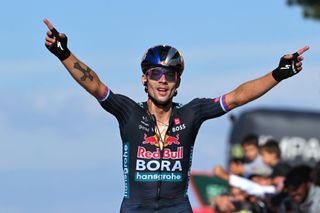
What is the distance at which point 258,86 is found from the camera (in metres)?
14.8

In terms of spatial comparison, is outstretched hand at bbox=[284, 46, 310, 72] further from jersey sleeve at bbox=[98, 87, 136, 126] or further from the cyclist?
jersey sleeve at bbox=[98, 87, 136, 126]

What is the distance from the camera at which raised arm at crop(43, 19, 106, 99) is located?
577 inches

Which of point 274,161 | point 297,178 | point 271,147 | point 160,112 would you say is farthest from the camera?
point 271,147

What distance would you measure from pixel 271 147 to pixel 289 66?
7.59 m

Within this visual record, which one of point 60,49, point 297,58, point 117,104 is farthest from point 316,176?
point 60,49

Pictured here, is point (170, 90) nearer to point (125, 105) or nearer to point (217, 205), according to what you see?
point (125, 105)

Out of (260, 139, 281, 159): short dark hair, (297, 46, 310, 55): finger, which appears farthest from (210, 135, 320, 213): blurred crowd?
(297, 46, 310, 55): finger

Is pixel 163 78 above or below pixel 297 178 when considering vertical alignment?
above

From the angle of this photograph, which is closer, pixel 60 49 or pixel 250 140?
pixel 60 49

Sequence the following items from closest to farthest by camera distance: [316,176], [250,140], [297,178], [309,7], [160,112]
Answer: [160,112], [316,176], [297,178], [250,140], [309,7]

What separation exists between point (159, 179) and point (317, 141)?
35.9 ft

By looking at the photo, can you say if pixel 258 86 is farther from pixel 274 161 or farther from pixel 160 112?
Result: pixel 274 161

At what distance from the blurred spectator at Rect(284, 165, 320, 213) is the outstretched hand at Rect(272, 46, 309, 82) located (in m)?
4.62

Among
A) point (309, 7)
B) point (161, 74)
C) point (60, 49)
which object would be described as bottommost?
point (161, 74)
